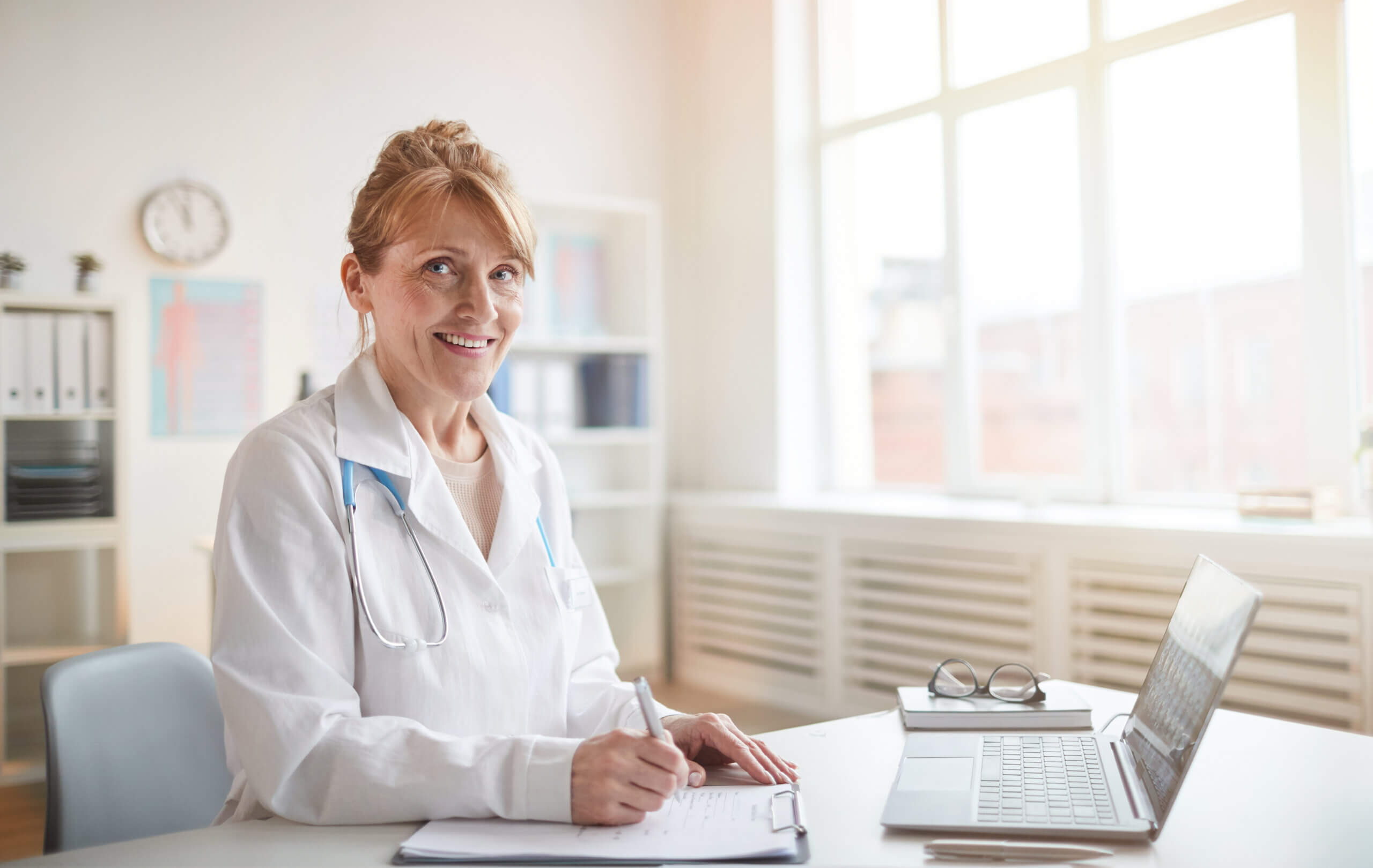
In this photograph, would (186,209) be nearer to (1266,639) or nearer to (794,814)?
(794,814)

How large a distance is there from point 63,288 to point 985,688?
10.7 feet

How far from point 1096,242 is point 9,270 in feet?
11.6

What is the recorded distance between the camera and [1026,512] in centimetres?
336

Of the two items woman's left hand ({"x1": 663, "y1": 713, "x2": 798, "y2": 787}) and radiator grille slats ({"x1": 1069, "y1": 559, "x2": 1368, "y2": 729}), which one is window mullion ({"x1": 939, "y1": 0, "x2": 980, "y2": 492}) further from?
woman's left hand ({"x1": 663, "y1": 713, "x2": 798, "y2": 787})

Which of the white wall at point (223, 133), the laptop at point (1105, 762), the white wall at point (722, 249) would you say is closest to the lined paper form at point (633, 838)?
the laptop at point (1105, 762)

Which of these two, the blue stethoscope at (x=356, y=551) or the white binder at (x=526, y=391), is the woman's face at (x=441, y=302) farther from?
the white binder at (x=526, y=391)

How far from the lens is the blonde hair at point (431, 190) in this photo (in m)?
1.33

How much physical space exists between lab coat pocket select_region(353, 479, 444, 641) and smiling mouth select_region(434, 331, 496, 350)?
8.7 inches

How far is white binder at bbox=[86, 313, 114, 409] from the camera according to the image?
129 inches

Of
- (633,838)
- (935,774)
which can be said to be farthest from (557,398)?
(633,838)

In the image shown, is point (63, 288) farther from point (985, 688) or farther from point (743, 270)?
point (985, 688)

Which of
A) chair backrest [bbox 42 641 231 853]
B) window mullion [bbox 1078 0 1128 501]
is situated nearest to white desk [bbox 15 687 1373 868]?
chair backrest [bbox 42 641 231 853]

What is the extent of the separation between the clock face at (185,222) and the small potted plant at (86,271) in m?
0.27

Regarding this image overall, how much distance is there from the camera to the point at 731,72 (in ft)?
15.1
